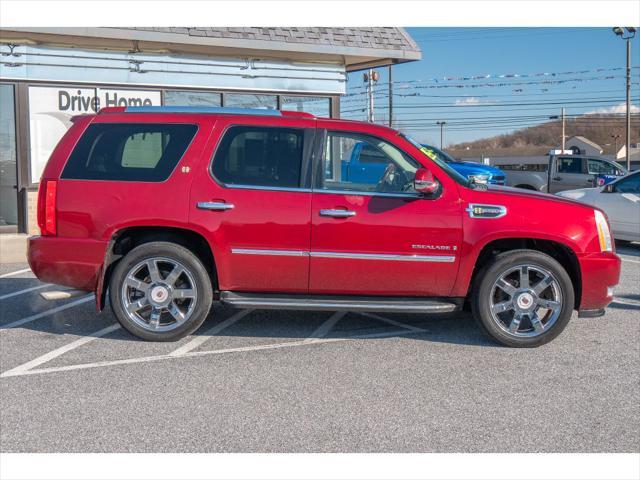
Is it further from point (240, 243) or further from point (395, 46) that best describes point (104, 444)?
point (395, 46)

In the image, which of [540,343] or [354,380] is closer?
[354,380]

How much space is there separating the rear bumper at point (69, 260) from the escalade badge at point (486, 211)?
3.03 meters

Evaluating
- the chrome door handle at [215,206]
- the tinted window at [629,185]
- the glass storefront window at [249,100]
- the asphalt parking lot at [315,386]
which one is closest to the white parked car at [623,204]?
the tinted window at [629,185]

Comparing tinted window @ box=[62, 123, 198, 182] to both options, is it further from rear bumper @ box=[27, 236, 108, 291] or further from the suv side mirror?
the suv side mirror

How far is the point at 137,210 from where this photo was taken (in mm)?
5926

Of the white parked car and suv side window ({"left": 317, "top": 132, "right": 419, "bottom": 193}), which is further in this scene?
the white parked car

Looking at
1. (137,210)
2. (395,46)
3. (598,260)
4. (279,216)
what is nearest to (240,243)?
(279,216)

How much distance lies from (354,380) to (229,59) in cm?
963

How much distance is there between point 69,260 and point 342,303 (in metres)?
2.30

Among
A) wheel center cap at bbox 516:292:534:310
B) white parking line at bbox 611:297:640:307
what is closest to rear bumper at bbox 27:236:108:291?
wheel center cap at bbox 516:292:534:310

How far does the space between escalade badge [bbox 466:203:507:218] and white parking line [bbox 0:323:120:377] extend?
331cm

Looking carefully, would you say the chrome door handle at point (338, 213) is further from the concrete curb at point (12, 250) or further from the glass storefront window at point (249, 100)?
the glass storefront window at point (249, 100)

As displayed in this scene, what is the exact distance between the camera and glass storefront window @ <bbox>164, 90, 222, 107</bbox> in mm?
13250

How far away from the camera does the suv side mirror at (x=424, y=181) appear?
18.7 ft
